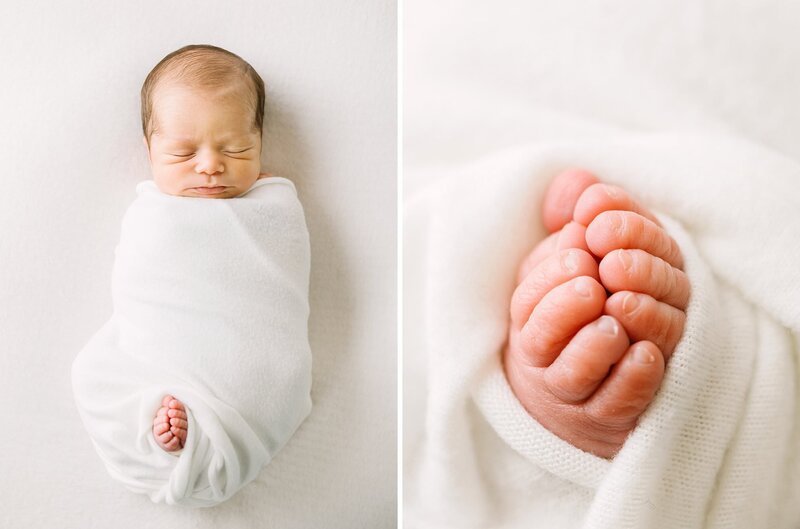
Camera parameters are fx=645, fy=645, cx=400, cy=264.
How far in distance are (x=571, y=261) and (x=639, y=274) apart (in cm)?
6

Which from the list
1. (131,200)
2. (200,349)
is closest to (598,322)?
(200,349)

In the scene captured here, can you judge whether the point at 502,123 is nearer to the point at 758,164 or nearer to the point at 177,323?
the point at 758,164

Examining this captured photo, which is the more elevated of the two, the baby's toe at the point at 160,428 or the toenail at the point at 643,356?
the toenail at the point at 643,356

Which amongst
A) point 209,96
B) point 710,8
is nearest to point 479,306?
point 209,96

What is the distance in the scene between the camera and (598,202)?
2.03ft

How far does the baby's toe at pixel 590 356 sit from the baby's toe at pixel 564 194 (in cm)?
17

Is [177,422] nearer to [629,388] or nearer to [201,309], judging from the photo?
Answer: [201,309]

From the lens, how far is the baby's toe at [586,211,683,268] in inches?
22.7

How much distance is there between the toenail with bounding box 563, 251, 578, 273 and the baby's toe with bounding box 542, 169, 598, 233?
106 millimetres

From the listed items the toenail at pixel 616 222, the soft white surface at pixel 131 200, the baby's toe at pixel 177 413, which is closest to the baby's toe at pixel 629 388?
the toenail at pixel 616 222

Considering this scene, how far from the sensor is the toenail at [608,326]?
0.54 metres

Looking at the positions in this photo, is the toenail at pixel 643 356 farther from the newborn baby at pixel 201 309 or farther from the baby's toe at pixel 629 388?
the newborn baby at pixel 201 309

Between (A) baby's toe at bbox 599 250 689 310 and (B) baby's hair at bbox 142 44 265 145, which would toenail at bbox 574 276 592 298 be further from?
(B) baby's hair at bbox 142 44 265 145

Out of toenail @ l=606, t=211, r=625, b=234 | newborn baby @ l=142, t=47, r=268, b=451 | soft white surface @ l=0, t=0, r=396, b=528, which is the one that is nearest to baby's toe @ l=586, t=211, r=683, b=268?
toenail @ l=606, t=211, r=625, b=234
